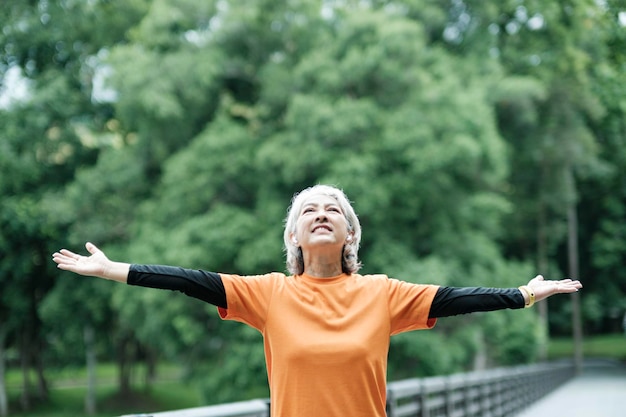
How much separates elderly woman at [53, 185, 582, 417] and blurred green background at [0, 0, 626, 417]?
47.5ft

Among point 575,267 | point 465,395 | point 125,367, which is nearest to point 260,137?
point 465,395

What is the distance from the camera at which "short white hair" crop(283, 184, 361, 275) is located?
3014mm

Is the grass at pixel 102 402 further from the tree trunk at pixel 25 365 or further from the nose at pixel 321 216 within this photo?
the nose at pixel 321 216

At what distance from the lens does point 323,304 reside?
2.75 metres

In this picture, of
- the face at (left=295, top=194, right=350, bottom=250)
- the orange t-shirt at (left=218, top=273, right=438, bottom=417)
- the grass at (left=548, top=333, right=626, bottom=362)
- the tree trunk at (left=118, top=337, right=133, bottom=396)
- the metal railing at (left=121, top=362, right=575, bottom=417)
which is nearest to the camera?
the orange t-shirt at (left=218, top=273, right=438, bottom=417)

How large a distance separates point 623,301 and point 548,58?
1965 centimetres

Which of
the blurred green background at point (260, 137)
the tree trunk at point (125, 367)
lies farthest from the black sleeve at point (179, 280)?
the tree trunk at point (125, 367)

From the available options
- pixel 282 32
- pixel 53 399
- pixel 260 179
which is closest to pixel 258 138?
pixel 260 179

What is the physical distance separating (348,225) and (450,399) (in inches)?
295

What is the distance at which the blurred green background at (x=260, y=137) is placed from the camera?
60.3ft

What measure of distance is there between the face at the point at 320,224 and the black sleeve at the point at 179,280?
1.08 ft

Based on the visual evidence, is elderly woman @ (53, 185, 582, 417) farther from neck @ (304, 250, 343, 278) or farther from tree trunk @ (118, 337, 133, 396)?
tree trunk @ (118, 337, 133, 396)

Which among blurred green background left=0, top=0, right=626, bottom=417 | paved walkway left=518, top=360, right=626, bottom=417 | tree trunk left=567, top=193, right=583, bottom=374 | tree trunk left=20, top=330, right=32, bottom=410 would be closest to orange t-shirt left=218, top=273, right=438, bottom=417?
paved walkway left=518, top=360, right=626, bottom=417

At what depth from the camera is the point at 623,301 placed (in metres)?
41.8
